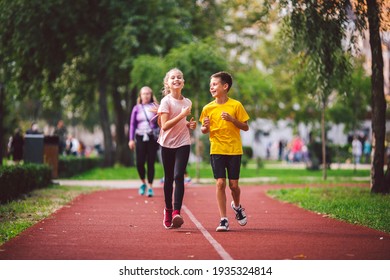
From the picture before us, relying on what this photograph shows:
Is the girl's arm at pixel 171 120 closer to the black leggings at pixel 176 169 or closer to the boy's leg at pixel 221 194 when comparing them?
the black leggings at pixel 176 169

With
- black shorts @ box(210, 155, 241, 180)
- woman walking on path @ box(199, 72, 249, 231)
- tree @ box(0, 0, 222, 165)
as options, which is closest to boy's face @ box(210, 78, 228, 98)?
woman walking on path @ box(199, 72, 249, 231)

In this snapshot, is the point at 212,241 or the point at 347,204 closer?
the point at 212,241

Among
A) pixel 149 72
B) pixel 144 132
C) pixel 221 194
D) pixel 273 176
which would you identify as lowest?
pixel 273 176

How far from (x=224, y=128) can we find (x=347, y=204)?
4506 mm

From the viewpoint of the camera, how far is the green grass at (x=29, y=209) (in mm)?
9910

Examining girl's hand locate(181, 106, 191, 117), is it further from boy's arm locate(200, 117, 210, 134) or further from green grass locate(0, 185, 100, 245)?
green grass locate(0, 185, 100, 245)

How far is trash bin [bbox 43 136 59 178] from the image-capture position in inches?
873

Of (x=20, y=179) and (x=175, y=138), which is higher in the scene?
(x=175, y=138)

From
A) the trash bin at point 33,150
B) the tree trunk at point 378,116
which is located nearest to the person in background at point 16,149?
the trash bin at point 33,150

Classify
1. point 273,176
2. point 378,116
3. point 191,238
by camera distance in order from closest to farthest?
point 191,238 < point 378,116 < point 273,176

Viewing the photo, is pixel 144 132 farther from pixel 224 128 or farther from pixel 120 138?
pixel 120 138

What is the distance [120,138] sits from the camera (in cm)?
4059

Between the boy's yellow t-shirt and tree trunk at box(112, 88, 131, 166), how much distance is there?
29.8m

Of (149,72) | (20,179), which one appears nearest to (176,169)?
(20,179)
